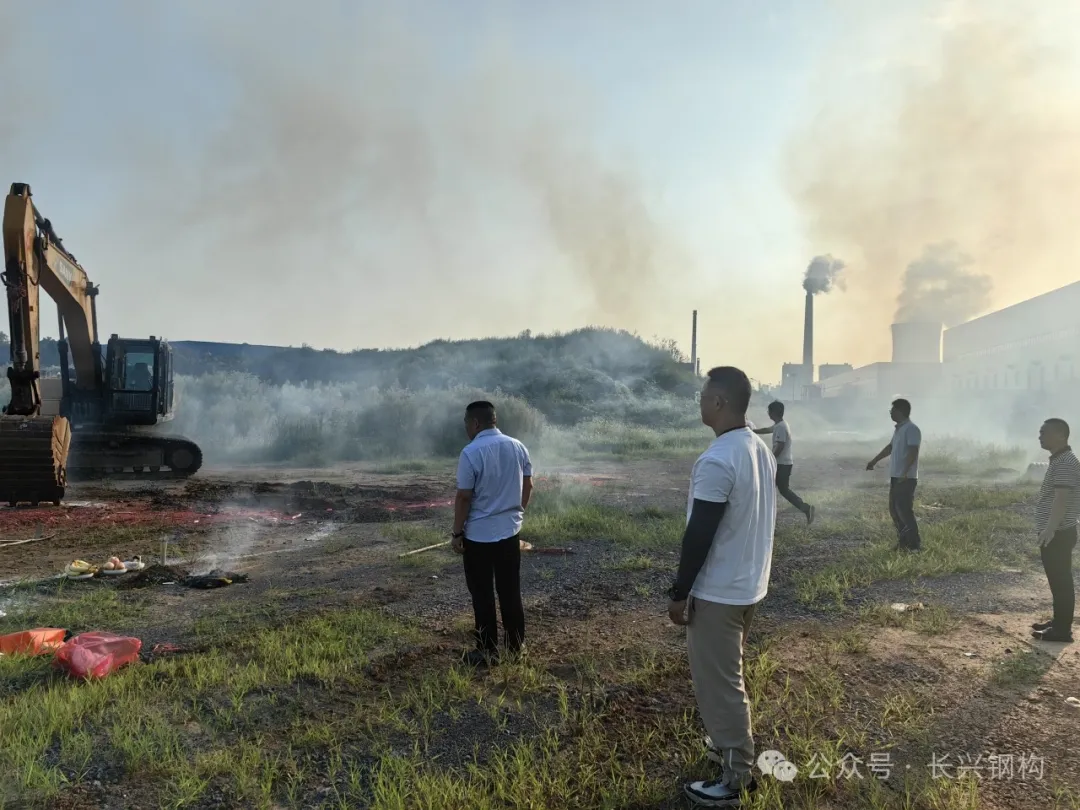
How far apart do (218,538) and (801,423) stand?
39.3 m

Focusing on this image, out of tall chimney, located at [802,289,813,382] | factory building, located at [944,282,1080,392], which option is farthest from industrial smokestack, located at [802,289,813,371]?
factory building, located at [944,282,1080,392]

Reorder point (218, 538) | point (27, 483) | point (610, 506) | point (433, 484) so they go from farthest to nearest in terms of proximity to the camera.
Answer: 1. point (433, 484)
2. point (610, 506)
3. point (27, 483)
4. point (218, 538)

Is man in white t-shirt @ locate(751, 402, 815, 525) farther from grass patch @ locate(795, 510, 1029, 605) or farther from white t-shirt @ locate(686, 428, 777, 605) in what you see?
white t-shirt @ locate(686, 428, 777, 605)

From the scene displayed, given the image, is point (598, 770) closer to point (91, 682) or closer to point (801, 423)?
point (91, 682)

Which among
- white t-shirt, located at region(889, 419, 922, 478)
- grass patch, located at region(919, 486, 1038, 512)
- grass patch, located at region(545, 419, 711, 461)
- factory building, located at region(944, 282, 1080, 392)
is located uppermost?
factory building, located at region(944, 282, 1080, 392)

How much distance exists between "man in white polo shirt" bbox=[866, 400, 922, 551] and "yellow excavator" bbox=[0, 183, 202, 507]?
1141cm

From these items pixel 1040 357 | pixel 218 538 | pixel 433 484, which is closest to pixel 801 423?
pixel 1040 357

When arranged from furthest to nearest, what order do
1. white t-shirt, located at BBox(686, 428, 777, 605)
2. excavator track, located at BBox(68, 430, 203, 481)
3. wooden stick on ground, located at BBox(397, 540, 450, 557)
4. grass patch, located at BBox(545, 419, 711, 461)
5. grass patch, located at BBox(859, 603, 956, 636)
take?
grass patch, located at BBox(545, 419, 711, 461)
excavator track, located at BBox(68, 430, 203, 481)
wooden stick on ground, located at BBox(397, 540, 450, 557)
grass patch, located at BBox(859, 603, 956, 636)
white t-shirt, located at BBox(686, 428, 777, 605)

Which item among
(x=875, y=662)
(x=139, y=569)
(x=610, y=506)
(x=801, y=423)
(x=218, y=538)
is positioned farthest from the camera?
(x=801, y=423)

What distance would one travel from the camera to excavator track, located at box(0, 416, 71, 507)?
32.2ft

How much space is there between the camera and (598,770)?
10.5 ft

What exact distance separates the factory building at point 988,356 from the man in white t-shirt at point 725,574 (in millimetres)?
32495

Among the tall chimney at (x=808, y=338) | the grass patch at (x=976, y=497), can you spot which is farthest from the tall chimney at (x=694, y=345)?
the grass patch at (x=976, y=497)

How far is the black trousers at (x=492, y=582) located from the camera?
456 centimetres
